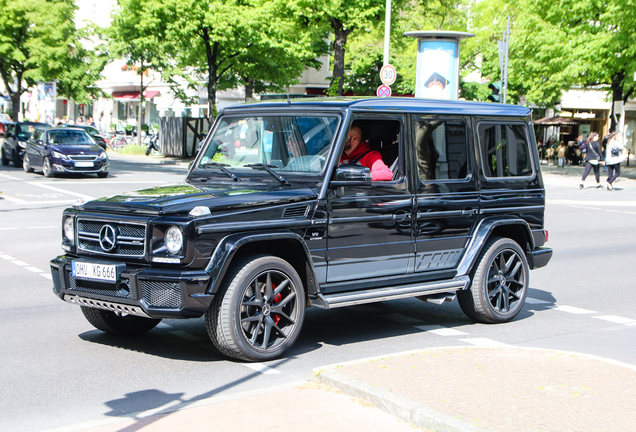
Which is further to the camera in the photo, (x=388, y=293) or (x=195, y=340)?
(x=195, y=340)

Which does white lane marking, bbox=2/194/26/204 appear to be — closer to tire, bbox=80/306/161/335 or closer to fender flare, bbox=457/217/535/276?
tire, bbox=80/306/161/335

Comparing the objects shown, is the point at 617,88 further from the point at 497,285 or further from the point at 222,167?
the point at 222,167

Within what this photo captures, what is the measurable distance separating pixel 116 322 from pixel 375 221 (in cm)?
233

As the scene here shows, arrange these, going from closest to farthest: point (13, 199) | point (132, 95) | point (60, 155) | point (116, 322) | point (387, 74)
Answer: point (116, 322)
point (13, 199)
point (387, 74)
point (60, 155)
point (132, 95)

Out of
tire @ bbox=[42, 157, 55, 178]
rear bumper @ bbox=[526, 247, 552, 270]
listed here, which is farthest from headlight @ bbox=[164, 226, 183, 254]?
tire @ bbox=[42, 157, 55, 178]

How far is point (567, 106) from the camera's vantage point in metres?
58.6

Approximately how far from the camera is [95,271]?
18.7 feet

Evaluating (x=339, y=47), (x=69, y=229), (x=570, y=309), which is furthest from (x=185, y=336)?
(x=339, y=47)

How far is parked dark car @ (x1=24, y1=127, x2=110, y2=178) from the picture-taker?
26.3 m

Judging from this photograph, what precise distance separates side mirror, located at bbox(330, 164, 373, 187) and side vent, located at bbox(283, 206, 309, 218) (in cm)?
36

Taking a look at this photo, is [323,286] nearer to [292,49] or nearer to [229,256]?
[229,256]

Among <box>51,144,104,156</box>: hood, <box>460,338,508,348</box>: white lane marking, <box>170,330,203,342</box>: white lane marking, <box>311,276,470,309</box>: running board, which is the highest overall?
<box>51,144,104,156</box>: hood

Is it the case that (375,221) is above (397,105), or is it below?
below

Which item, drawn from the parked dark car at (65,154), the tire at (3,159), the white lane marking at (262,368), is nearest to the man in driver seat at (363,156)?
the white lane marking at (262,368)
